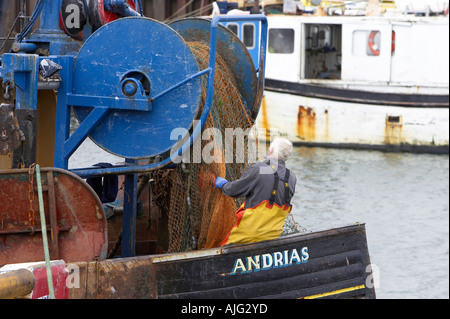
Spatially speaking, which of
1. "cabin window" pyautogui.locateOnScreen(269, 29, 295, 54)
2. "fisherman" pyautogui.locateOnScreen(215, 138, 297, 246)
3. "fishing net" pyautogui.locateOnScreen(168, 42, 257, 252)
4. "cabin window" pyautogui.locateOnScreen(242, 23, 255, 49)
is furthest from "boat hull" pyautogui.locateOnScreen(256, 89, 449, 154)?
"fisherman" pyautogui.locateOnScreen(215, 138, 297, 246)

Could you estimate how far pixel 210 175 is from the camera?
662cm

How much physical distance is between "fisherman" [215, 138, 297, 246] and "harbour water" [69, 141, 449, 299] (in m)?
5.52

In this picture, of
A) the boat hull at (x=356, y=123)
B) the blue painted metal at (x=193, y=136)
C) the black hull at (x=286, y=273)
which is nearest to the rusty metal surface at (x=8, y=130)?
the blue painted metal at (x=193, y=136)

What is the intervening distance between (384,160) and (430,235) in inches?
278

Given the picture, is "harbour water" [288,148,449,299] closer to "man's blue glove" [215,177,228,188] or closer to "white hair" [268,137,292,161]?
"man's blue glove" [215,177,228,188]

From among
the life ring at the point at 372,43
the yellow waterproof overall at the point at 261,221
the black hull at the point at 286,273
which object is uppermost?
the life ring at the point at 372,43

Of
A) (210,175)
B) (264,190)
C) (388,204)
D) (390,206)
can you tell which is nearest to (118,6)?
(210,175)

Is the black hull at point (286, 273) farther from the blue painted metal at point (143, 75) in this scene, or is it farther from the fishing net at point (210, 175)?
the blue painted metal at point (143, 75)

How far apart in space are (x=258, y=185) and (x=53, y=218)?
60.9 inches

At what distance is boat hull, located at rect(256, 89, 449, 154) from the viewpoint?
21688 mm

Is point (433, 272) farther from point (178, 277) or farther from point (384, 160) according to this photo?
point (384, 160)

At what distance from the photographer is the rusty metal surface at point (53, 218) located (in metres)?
5.90

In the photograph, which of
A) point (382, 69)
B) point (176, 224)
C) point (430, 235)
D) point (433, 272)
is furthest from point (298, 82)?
point (176, 224)

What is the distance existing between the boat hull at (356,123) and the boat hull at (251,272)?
1508 cm
